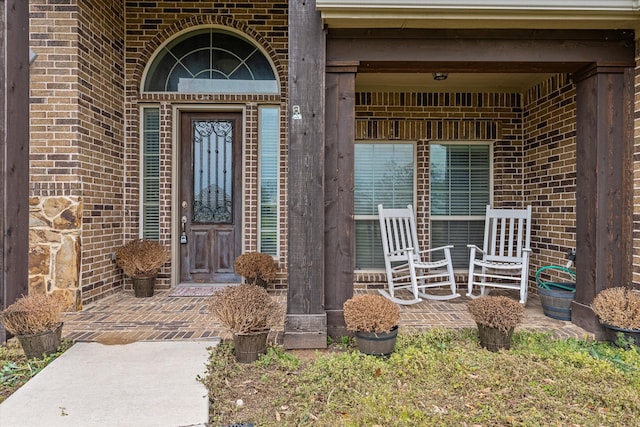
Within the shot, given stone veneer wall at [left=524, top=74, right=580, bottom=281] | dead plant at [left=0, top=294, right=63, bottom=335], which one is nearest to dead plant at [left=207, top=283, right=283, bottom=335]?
dead plant at [left=0, top=294, right=63, bottom=335]

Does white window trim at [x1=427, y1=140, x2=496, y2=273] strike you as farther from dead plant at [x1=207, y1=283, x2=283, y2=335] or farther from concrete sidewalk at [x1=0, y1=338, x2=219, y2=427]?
concrete sidewalk at [x1=0, y1=338, x2=219, y2=427]

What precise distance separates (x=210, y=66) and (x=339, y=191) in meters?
2.54

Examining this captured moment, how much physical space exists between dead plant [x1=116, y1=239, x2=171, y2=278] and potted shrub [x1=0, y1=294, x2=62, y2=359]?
56.1 inches

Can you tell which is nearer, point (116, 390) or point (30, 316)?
point (116, 390)

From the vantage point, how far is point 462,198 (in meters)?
4.66

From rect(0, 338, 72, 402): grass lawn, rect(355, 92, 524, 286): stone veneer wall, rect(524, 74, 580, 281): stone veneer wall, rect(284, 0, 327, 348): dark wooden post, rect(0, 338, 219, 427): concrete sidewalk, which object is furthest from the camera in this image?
rect(355, 92, 524, 286): stone veneer wall

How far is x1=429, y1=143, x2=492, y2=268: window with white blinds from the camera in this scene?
465 centimetres

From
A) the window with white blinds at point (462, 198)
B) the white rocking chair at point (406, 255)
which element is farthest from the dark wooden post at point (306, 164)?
the window with white blinds at point (462, 198)

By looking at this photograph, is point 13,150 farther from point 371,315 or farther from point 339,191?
point 371,315

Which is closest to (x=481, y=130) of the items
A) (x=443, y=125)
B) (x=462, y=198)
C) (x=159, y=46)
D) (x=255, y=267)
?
(x=443, y=125)

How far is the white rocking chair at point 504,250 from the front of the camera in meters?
3.82

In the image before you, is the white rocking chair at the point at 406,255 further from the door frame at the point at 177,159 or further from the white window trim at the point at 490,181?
the door frame at the point at 177,159

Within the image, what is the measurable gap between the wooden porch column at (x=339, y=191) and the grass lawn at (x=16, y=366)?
1.83 metres

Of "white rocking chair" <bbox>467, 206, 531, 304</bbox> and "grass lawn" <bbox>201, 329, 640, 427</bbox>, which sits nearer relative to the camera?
"grass lawn" <bbox>201, 329, 640, 427</bbox>
